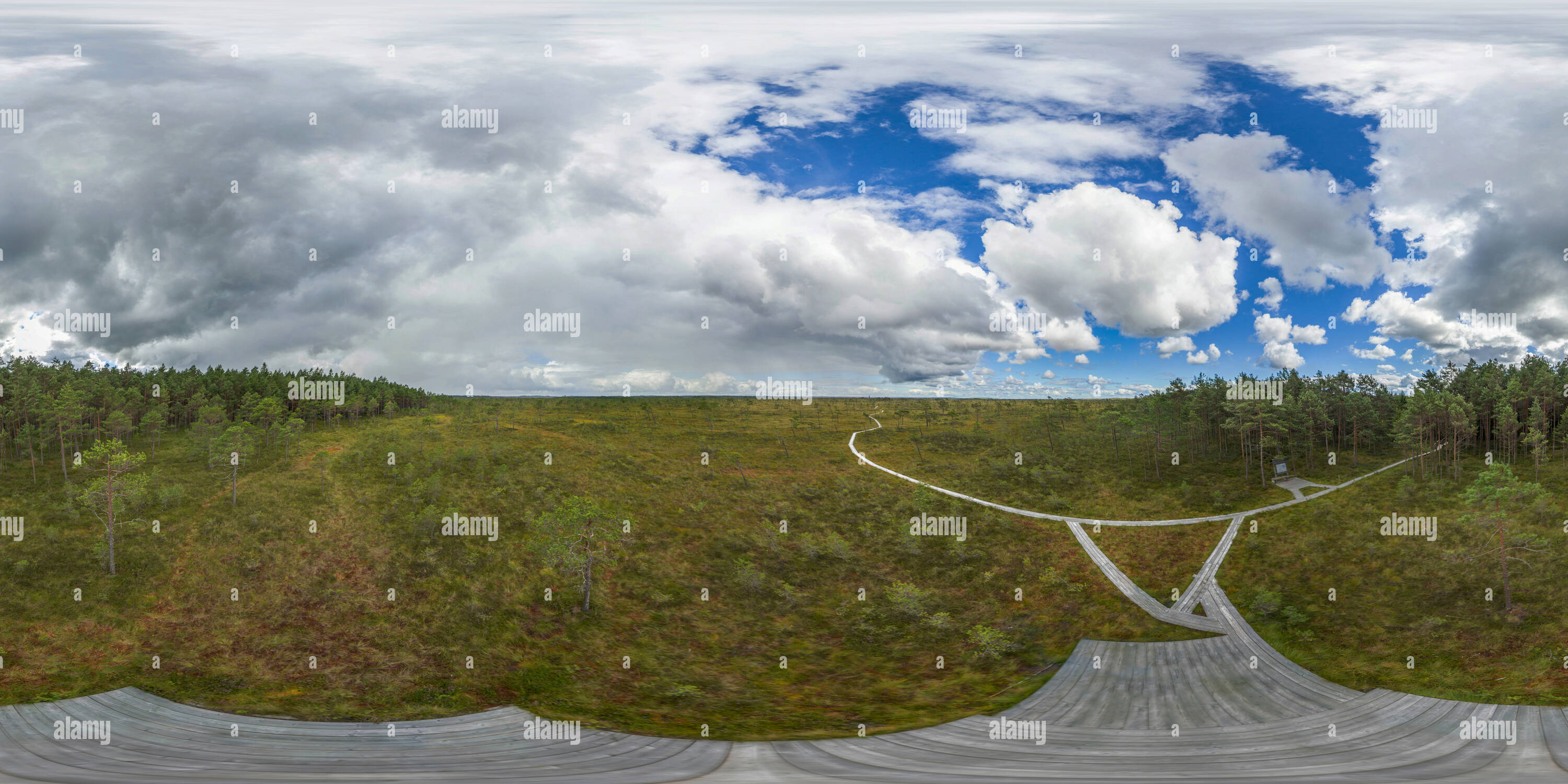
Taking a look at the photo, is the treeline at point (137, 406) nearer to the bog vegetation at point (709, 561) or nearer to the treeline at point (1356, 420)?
the bog vegetation at point (709, 561)

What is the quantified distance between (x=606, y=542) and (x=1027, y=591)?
39.2m

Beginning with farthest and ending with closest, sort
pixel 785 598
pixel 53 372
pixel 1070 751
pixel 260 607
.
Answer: pixel 53 372
pixel 785 598
pixel 260 607
pixel 1070 751

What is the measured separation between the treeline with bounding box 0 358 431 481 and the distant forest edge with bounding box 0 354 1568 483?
0.82ft

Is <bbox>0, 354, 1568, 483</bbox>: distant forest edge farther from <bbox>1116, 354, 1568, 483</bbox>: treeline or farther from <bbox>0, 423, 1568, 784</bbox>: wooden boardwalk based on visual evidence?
<bbox>0, 423, 1568, 784</bbox>: wooden boardwalk

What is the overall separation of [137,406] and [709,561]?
268 ft

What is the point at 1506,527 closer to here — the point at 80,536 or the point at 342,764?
the point at 342,764

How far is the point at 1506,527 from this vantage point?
180 feet

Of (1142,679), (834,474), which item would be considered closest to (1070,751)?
(1142,679)

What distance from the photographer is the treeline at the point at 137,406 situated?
72188mm

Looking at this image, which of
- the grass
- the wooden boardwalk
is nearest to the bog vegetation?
the grass

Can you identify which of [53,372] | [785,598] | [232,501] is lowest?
[785,598]

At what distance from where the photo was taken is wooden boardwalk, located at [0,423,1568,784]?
93.4ft

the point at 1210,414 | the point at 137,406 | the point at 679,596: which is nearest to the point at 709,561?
the point at 679,596

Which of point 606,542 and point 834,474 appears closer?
point 606,542
